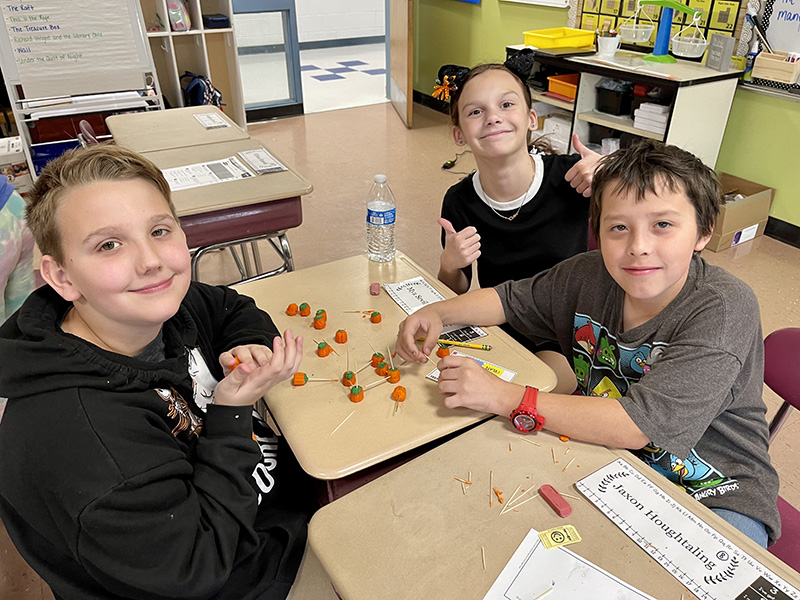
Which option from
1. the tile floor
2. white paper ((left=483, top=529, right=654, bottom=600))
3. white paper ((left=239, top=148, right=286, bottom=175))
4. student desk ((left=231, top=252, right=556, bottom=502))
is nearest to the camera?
white paper ((left=483, top=529, right=654, bottom=600))

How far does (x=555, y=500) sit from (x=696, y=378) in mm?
330

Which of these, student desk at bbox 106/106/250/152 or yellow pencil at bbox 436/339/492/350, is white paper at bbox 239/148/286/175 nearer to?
student desk at bbox 106/106/250/152

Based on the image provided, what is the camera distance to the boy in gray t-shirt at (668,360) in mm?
999

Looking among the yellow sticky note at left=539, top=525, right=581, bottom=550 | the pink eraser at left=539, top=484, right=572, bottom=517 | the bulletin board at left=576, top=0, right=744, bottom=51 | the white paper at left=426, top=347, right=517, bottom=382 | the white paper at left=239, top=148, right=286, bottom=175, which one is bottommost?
the white paper at left=426, top=347, right=517, bottom=382

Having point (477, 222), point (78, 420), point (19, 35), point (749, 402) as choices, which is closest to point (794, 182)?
point (477, 222)

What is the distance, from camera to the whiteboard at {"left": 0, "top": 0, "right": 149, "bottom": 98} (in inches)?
146

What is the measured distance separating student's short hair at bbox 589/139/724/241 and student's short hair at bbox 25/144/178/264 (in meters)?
0.85

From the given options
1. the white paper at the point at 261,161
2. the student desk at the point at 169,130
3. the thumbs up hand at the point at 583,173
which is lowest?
the white paper at the point at 261,161

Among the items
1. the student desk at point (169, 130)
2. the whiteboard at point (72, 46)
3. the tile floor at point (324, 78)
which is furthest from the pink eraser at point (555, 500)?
the tile floor at point (324, 78)

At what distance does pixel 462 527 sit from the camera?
2.81 ft

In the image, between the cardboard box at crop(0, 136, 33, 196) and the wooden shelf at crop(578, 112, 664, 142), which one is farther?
the cardboard box at crop(0, 136, 33, 196)

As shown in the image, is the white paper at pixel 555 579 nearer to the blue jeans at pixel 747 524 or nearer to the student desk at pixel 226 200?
the blue jeans at pixel 747 524

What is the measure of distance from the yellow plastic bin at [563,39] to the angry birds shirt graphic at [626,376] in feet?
9.77

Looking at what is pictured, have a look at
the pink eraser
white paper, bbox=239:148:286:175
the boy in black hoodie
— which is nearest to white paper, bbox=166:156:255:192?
white paper, bbox=239:148:286:175
